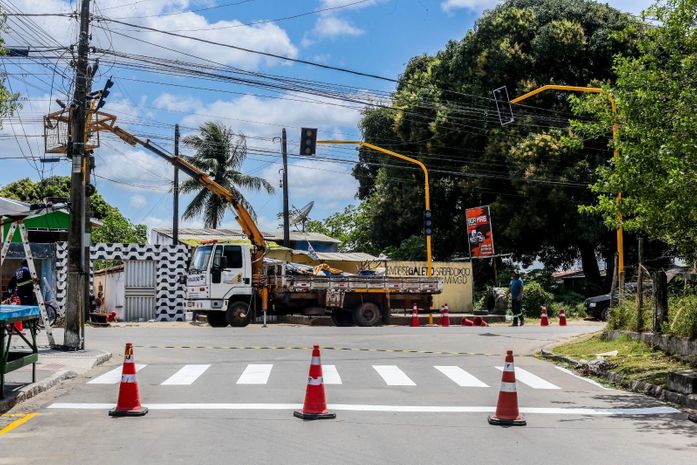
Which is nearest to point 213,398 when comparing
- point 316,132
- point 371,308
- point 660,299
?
point 660,299

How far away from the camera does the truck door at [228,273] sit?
29531 millimetres

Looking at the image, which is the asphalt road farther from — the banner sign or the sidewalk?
the banner sign

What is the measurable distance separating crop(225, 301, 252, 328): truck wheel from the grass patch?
1248cm

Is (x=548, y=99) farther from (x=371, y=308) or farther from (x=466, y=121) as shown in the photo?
(x=371, y=308)

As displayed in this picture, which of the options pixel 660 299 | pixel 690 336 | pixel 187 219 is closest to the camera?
pixel 690 336

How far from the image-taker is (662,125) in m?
12.7

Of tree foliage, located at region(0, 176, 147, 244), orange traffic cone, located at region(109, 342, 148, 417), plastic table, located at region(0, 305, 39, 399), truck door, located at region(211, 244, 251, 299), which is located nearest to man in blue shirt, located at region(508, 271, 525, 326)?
truck door, located at region(211, 244, 251, 299)

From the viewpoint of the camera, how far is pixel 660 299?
17.4 metres

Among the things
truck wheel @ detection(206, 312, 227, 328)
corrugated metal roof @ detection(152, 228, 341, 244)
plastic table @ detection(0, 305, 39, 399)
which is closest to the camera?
plastic table @ detection(0, 305, 39, 399)

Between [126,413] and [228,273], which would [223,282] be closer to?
[228,273]

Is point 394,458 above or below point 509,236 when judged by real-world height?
below

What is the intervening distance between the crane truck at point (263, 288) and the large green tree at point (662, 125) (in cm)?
1807

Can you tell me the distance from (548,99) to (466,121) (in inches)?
155

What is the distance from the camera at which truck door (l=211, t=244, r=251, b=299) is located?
2953 centimetres
